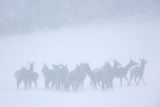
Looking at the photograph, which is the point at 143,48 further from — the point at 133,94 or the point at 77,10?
the point at 77,10

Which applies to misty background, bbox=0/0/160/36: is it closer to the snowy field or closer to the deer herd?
the snowy field

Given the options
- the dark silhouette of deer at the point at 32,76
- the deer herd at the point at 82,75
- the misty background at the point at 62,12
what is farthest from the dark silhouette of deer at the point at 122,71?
the dark silhouette of deer at the point at 32,76

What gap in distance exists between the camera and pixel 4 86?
2.87 m

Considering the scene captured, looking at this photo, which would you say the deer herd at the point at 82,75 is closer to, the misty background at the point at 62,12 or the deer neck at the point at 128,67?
the deer neck at the point at 128,67

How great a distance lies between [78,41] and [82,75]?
315 millimetres

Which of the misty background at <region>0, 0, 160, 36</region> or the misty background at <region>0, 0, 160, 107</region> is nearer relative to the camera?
the misty background at <region>0, 0, 160, 107</region>

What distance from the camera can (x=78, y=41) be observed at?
2922 millimetres

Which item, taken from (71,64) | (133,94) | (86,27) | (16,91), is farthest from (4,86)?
(133,94)

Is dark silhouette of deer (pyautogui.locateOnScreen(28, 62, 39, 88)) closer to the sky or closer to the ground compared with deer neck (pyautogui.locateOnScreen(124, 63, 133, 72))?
closer to the ground

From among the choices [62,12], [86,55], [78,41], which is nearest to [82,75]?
[86,55]

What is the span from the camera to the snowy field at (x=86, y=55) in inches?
107

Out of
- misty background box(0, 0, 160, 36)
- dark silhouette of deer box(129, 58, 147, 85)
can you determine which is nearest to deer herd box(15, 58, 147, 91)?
dark silhouette of deer box(129, 58, 147, 85)

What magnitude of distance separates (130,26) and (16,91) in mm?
1132

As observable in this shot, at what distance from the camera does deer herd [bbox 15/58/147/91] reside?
277cm
